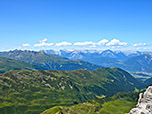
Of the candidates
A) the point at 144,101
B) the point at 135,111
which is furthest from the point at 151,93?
the point at 135,111

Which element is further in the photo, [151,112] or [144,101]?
[144,101]

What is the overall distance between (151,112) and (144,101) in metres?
13.6

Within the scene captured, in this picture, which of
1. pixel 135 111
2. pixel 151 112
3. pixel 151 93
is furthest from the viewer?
pixel 151 93

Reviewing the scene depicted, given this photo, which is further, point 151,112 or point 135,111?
point 135,111

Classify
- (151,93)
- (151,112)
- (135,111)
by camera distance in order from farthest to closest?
(151,93), (135,111), (151,112)

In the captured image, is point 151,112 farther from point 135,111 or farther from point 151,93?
point 151,93

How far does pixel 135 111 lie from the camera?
62.5 m

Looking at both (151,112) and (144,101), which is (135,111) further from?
(144,101)

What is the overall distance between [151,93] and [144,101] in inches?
192

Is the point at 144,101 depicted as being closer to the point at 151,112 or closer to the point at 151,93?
the point at 151,93

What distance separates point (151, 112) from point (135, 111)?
21.8ft

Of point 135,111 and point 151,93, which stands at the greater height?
point 151,93

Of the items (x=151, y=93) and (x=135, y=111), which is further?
(x=151, y=93)

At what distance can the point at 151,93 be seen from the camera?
231 feet
